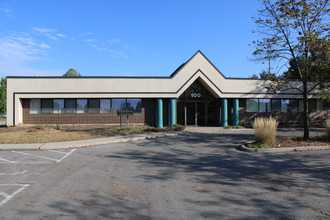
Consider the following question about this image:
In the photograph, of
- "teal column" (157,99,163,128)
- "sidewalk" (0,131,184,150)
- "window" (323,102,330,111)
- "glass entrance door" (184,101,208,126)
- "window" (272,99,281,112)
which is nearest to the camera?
"sidewalk" (0,131,184,150)

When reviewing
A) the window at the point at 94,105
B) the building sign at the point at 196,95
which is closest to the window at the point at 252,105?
the building sign at the point at 196,95

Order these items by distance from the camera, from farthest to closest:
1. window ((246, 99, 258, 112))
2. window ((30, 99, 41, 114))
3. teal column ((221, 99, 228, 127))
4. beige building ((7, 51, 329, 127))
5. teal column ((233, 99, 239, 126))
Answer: window ((246, 99, 258, 112))
teal column ((233, 99, 239, 126))
teal column ((221, 99, 228, 127))
window ((30, 99, 41, 114))
beige building ((7, 51, 329, 127))

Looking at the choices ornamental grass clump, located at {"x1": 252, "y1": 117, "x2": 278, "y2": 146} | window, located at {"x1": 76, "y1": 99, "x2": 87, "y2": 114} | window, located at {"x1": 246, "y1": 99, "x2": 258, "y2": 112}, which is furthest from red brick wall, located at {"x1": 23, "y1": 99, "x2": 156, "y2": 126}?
ornamental grass clump, located at {"x1": 252, "y1": 117, "x2": 278, "y2": 146}

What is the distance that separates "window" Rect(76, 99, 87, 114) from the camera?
24344mm

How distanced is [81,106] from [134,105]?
4.41 meters

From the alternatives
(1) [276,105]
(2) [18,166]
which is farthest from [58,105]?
(1) [276,105]

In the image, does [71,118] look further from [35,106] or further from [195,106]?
[195,106]

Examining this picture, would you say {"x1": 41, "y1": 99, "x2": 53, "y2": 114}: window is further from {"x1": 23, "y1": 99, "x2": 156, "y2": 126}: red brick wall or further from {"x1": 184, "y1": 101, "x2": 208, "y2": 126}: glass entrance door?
{"x1": 184, "y1": 101, "x2": 208, "y2": 126}: glass entrance door

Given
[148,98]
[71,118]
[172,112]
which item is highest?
[148,98]

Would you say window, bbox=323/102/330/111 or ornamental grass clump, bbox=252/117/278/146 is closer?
ornamental grass clump, bbox=252/117/278/146

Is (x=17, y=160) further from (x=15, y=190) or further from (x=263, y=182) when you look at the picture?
(x=263, y=182)

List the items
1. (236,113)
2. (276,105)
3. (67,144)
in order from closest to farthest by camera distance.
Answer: (67,144)
(236,113)
(276,105)

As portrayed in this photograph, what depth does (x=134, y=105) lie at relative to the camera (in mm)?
24828

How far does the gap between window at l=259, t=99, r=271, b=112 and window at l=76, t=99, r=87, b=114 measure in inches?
609
